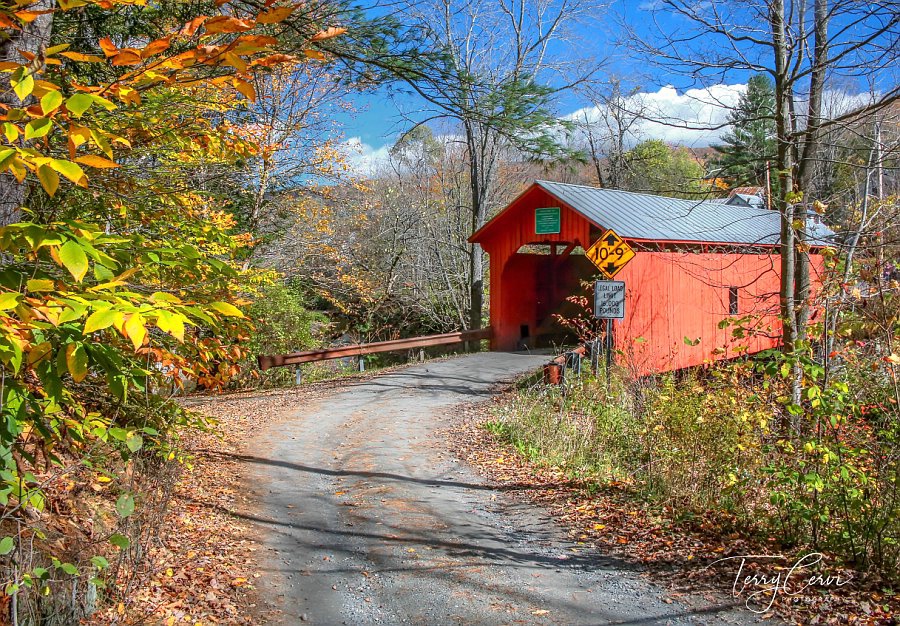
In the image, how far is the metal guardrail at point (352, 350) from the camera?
13.8m

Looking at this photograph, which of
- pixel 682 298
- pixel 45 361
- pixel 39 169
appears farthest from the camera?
pixel 682 298

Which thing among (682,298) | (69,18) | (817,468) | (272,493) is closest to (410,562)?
(272,493)

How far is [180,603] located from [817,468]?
444 cm

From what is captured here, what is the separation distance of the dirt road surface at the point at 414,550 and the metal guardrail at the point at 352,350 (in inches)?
196

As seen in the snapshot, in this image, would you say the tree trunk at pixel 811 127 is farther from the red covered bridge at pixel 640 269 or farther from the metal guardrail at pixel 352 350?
the metal guardrail at pixel 352 350

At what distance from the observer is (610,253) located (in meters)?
10.6

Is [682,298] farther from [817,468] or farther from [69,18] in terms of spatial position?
[69,18]

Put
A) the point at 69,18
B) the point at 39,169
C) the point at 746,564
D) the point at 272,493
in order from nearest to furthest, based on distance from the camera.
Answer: the point at 39,169 → the point at 746,564 → the point at 69,18 → the point at 272,493

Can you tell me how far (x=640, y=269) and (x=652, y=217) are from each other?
1.89m

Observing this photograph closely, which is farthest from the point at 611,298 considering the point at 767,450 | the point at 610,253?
the point at 767,450

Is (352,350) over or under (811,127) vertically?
under

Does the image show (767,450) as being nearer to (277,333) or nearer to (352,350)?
(352,350)

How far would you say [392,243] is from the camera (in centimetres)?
2331

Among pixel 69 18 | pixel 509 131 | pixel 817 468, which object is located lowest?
pixel 817 468
